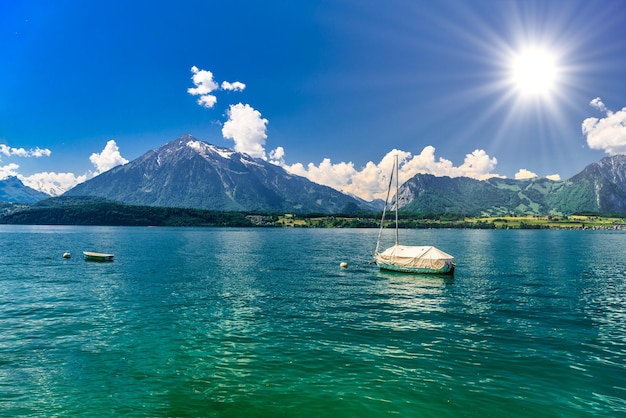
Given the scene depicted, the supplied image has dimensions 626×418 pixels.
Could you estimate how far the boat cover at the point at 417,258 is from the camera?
3125 inches

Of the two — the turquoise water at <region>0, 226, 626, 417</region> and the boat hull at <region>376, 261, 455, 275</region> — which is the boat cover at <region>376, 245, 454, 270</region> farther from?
the turquoise water at <region>0, 226, 626, 417</region>

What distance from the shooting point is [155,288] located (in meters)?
62.6

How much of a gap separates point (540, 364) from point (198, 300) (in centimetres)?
4167

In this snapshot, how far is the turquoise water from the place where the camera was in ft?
72.8

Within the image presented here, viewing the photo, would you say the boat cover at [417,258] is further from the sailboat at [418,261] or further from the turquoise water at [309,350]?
the turquoise water at [309,350]

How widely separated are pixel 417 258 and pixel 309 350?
55983 millimetres

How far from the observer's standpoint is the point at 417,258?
3233 inches

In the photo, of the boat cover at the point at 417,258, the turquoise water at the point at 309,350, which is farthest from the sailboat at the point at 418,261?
the turquoise water at the point at 309,350

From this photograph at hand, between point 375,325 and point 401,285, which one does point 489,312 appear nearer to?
point 375,325

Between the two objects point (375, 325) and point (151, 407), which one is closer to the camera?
point (151, 407)

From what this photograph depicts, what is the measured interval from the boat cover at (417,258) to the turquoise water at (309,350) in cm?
1337

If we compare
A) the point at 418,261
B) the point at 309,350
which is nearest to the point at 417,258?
the point at 418,261

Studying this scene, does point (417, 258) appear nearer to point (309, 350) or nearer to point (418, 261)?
point (418, 261)

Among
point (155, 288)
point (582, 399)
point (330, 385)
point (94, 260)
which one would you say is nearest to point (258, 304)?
point (155, 288)
